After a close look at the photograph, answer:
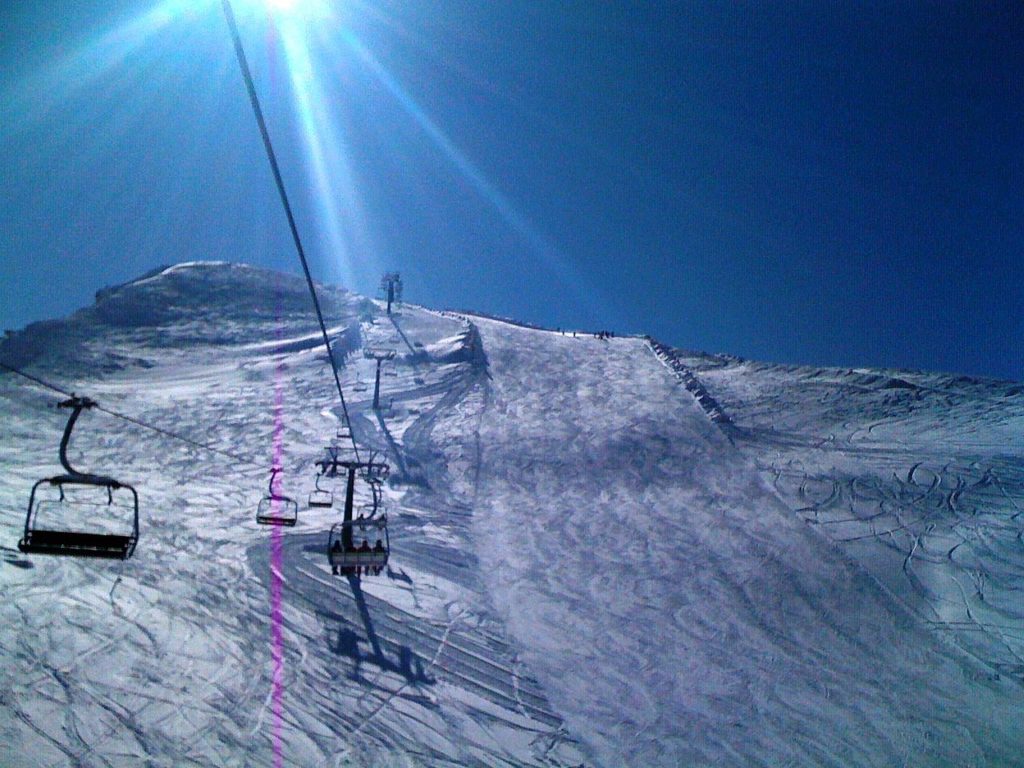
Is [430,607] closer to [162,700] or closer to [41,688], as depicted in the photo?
[162,700]

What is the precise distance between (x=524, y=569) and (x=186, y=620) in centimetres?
682

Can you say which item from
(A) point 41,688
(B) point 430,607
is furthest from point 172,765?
(B) point 430,607

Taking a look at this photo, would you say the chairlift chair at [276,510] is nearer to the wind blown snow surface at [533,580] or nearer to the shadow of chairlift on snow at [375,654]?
the wind blown snow surface at [533,580]

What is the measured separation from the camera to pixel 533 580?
1562cm

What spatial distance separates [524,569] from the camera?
16.1 metres

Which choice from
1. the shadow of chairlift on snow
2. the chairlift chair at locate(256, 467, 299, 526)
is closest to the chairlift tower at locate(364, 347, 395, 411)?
the chairlift chair at locate(256, 467, 299, 526)

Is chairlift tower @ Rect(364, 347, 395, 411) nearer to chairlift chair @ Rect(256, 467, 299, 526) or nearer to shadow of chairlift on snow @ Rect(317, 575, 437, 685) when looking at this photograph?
chairlift chair @ Rect(256, 467, 299, 526)

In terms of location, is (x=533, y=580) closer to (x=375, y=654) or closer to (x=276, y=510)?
(x=375, y=654)

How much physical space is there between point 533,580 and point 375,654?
173 inches

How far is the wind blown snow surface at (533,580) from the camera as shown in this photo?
10383 millimetres

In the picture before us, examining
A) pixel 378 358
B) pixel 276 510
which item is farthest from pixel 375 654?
pixel 378 358

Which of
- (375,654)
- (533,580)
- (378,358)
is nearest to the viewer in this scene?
(375,654)

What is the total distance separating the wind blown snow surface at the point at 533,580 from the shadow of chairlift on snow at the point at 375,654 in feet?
0.24

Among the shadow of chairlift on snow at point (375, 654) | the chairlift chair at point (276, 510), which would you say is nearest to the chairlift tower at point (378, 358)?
the chairlift chair at point (276, 510)
